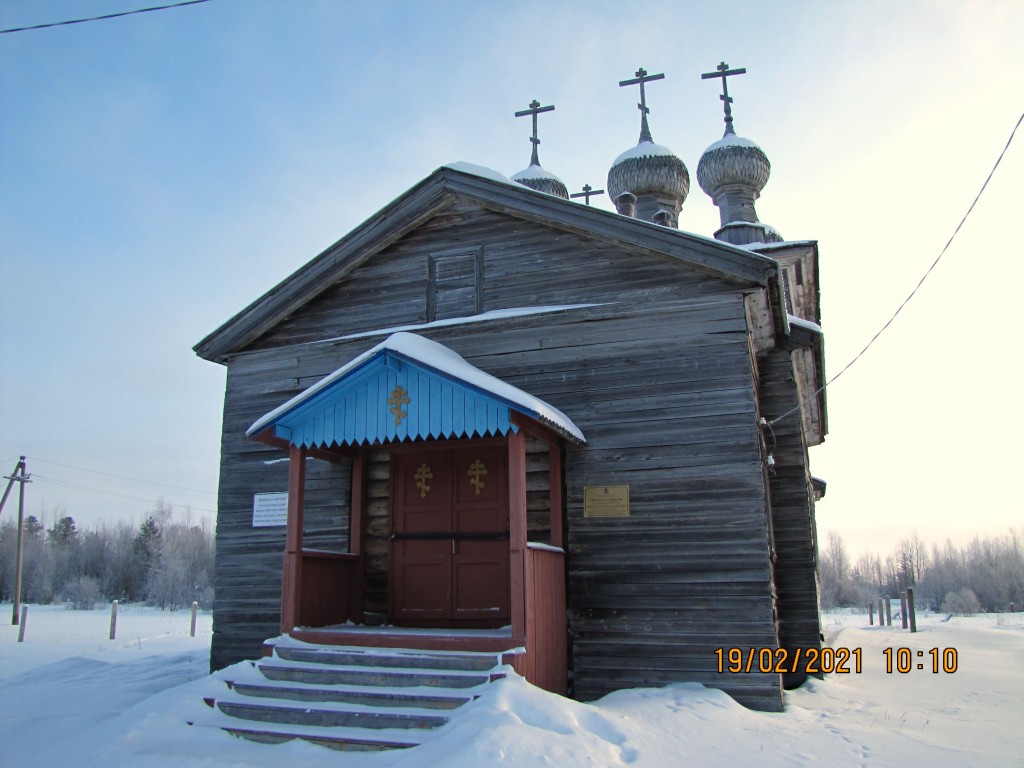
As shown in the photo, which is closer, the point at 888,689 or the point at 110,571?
the point at 888,689

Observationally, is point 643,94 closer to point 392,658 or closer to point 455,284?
point 455,284

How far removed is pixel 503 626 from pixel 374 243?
192 inches

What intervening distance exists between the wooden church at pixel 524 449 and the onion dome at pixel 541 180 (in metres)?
8.37

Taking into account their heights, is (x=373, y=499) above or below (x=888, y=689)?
above

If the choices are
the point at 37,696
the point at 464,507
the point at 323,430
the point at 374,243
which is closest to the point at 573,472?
the point at 464,507

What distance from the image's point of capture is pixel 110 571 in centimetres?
5556

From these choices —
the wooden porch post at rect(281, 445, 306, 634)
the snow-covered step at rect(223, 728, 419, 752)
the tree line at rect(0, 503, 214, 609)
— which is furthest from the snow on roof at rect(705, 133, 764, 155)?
the tree line at rect(0, 503, 214, 609)

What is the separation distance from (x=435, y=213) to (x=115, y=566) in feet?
185

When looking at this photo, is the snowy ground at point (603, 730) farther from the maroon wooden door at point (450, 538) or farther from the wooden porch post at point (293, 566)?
the maroon wooden door at point (450, 538)

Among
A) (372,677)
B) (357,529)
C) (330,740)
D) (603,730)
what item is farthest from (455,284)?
(603,730)

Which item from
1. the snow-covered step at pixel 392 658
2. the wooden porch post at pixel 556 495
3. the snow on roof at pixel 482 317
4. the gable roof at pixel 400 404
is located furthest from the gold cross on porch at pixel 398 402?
the snow-covered step at pixel 392 658

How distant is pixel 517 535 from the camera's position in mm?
6730

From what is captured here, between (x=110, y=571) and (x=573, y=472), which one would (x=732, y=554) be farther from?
(x=110, y=571)

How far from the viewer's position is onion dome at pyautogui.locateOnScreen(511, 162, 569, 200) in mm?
17750
